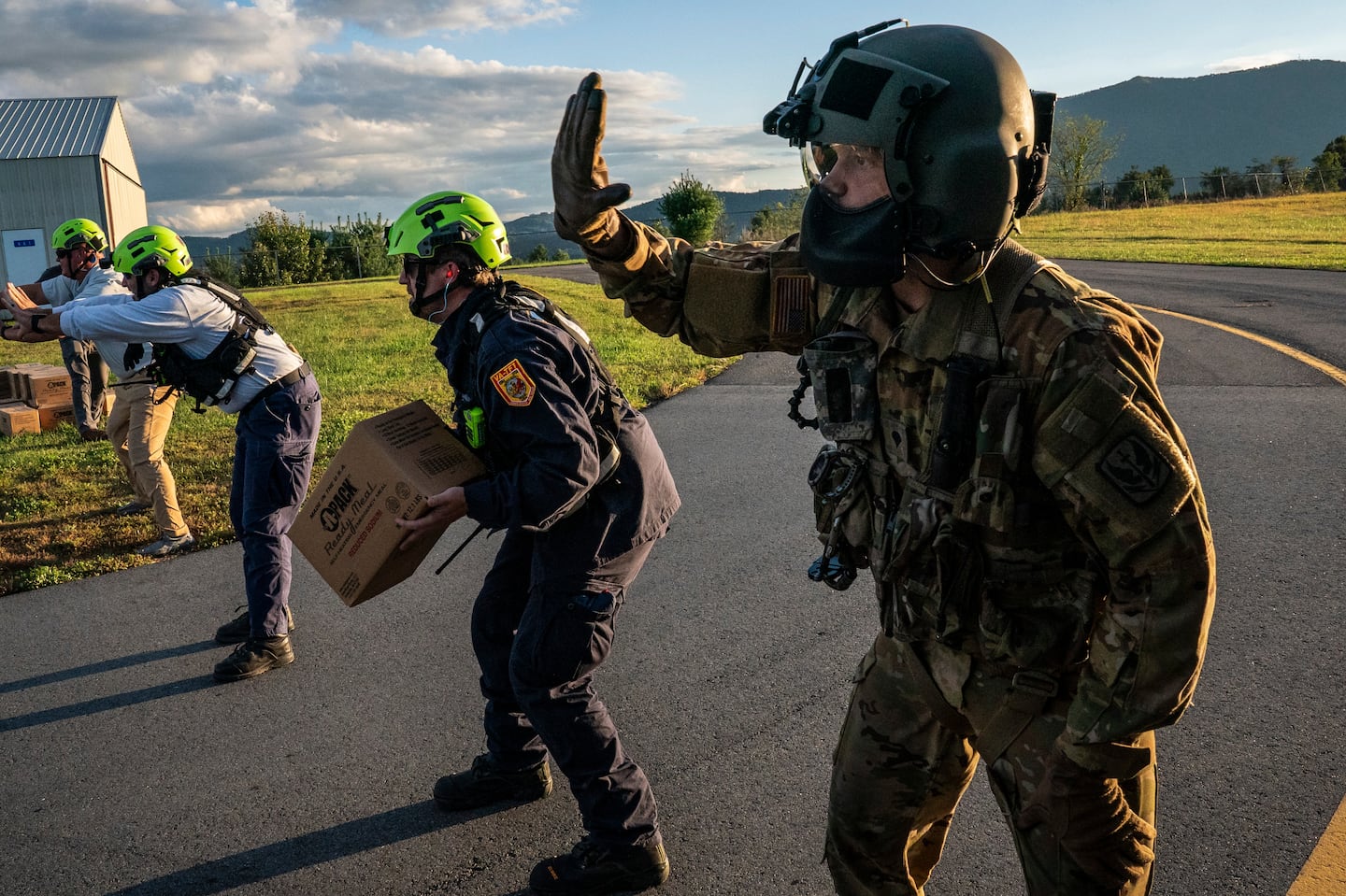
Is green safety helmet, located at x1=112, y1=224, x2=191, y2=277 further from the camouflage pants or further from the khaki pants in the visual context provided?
the camouflage pants

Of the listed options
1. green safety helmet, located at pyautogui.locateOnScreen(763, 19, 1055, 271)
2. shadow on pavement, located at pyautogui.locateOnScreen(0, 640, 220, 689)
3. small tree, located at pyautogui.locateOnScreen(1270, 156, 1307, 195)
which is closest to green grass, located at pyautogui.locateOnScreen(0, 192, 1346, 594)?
shadow on pavement, located at pyautogui.locateOnScreen(0, 640, 220, 689)

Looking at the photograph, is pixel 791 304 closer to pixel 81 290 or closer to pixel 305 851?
pixel 305 851

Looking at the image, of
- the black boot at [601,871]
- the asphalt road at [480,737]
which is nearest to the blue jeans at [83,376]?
the asphalt road at [480,737]

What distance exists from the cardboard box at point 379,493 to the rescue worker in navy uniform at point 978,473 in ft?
3.89

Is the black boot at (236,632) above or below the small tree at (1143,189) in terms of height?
below

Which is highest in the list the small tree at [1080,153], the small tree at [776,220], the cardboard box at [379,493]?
the small tree at [1080,153]

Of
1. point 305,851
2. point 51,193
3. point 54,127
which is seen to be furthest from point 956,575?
point 54,127

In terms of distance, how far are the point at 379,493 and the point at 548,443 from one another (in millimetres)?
628

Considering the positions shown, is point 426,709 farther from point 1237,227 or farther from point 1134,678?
point 1237,227

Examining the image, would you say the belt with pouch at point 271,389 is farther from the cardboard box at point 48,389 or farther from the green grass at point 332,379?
the cardboard box at point 48,389

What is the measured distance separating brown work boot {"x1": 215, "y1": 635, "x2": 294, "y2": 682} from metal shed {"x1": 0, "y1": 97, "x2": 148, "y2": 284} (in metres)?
40.1

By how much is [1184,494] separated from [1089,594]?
31cm

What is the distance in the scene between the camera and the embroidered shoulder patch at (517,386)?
3.15 metres

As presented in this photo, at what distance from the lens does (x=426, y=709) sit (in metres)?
4.62
